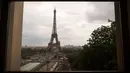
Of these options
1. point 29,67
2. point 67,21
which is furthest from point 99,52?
point 29,67

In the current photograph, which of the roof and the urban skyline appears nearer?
the roof

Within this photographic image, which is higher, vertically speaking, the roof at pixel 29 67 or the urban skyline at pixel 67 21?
the urban skyline at pixel 67 21

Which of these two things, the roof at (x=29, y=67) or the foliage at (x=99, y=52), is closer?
the roof at (x=29, y=67)

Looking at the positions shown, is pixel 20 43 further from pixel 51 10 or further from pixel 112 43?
pixel 112 43

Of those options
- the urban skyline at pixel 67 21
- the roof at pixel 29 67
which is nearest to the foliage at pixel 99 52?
the urban skyline at pixel 67 21

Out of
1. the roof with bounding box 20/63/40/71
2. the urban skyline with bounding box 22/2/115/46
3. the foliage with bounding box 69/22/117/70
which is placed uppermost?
the urban skyline with bounding box 22/2/115/46

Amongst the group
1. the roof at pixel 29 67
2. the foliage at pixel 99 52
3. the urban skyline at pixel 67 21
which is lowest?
the roof at pixel 29 67

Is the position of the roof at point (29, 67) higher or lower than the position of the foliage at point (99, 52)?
lower

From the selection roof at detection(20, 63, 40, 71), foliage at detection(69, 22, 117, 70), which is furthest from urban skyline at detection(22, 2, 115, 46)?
roof at detection(20, 63, 40, 71)

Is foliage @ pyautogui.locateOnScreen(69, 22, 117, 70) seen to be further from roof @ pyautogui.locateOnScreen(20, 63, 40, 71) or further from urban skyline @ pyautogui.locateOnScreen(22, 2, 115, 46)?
roof @ pyautogui.locateOnScreen(20, 63, 40, 71)

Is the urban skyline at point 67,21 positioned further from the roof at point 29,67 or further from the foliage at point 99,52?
the roof at point 29,67

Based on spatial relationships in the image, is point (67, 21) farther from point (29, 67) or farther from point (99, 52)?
point (29, 67)

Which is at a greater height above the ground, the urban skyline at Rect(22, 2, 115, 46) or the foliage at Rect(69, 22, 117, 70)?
the urban skyline at Rect(22, 2, 115, 46)
